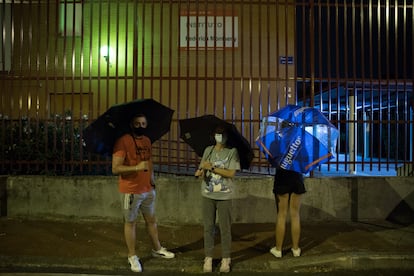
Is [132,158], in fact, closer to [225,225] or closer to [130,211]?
[130,211]

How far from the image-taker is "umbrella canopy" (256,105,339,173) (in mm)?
4719

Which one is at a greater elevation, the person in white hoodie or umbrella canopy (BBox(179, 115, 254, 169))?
umbrella canopy (BBox(179, 115, 254, 169))

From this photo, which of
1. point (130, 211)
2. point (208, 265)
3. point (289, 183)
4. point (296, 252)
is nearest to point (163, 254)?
point (208, 265)

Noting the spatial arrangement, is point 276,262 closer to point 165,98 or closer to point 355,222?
point 355,222

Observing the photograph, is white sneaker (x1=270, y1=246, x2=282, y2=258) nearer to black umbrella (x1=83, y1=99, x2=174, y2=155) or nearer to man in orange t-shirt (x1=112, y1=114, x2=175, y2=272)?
man in orange t-shirt (x1=112, y1=114, x2=175, y2=272)

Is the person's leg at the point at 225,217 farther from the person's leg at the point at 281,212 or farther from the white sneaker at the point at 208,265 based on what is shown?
the person's leg at the point at 281,212

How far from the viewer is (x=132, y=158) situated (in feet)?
14.8

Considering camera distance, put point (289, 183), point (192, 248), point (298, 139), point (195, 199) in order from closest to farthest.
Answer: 1. point (298, 139)
2. point (289, 183)
3. point (192, 248)
4. point (195, 199)

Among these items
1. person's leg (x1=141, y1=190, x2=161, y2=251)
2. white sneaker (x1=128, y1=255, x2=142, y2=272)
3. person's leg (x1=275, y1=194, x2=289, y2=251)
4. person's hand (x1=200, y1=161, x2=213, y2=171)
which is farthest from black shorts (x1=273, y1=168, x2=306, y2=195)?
white sneaker (x1=128, y1=255, x2=142, y2=272)

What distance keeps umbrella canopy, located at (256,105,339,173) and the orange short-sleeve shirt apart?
1.37 meters

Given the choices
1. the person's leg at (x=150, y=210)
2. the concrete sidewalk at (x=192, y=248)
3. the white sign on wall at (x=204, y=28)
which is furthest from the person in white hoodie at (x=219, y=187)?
the white sign on wall at (x=204, y=28)

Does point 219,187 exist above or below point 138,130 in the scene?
below

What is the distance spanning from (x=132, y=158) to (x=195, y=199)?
2.22 metres

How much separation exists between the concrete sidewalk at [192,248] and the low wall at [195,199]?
6.2 inches
